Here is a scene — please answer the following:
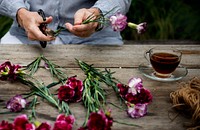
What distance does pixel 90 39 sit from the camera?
2.15 m

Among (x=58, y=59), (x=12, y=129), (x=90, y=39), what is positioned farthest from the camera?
(x=90, y=39)

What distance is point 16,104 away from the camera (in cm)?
129

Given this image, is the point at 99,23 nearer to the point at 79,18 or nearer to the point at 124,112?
the point at 79,18

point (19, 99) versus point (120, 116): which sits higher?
point (19, 99)

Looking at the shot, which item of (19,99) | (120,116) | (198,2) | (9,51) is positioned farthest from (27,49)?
(198,2)

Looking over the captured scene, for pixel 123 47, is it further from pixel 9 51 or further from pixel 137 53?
pixel 9 51

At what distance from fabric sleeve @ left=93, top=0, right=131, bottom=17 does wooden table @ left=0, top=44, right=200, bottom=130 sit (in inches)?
8.9

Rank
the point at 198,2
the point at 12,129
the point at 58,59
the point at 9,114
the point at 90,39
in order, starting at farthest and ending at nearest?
the point at 198,2, the point at 90,39, the point at 58,59, the point at 9,114, the point at 12,129

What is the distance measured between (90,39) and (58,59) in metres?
0.44

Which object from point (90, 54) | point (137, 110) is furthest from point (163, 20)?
point (137, 110)

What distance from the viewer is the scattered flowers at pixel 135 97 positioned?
1.28m

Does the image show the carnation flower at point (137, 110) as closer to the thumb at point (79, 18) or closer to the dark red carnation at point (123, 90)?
the dark red carnation at point (123, 90)

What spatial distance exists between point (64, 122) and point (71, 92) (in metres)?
0.19

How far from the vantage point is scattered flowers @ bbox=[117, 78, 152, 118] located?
4.21ft
